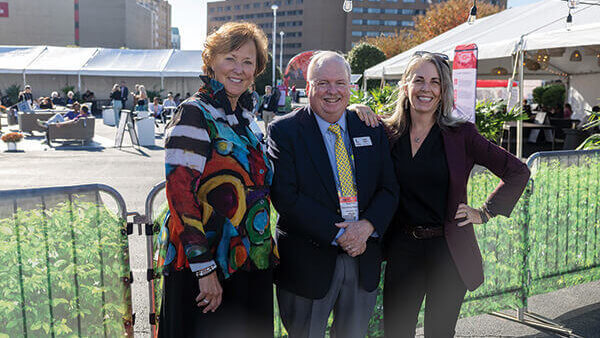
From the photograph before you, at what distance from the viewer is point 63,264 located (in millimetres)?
2291

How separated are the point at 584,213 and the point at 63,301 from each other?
3.99 meters

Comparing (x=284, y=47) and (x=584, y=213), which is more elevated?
(x=284, y=47)

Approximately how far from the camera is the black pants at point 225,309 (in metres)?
2.08

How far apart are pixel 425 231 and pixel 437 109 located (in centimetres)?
66

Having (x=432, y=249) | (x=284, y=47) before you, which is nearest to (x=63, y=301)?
(x=432, y=249)

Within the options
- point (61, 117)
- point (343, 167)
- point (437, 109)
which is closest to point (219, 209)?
point (343, 167)

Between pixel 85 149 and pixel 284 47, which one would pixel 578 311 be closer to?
pixel 85 149

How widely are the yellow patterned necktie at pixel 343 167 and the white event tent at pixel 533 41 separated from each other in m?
7.02

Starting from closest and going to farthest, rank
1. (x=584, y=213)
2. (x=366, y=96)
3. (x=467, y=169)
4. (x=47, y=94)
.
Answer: (x=467, y=169) < (x=584, y=213) < (x=366, y=96) < (x=47, y=94)

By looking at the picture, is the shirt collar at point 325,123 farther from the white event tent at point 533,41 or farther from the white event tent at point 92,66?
the white event tent at point 92,66

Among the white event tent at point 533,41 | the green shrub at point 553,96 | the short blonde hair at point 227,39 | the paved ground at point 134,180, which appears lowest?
the paved ground at point 134,180

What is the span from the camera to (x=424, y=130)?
262 cm

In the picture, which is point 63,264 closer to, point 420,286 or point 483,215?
point 420,286

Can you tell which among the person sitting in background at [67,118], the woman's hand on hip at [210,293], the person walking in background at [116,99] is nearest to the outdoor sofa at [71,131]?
the person sitting in background at [67,118]
